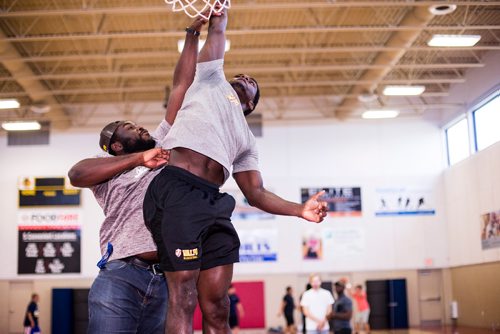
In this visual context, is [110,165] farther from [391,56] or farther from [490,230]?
[490,230]

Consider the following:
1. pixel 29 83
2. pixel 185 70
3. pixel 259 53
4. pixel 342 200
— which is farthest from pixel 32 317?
pixel 185 70

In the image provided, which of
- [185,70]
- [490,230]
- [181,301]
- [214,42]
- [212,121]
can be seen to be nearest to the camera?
[181,301]

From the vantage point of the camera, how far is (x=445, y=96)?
2466 cm

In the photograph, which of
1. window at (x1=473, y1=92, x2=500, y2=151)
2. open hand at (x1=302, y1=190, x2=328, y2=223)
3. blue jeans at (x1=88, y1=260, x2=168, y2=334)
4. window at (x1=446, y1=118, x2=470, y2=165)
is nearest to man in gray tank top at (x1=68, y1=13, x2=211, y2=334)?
blue jeans at (x1=88, y1=260, x2=168, y2=334)

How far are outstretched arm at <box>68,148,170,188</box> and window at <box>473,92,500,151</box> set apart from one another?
18.7 metres

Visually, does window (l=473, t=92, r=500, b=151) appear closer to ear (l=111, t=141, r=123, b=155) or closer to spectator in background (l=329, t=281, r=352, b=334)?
spectator in background (l=329, t=281, r=352, b=334)

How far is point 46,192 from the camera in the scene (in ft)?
79.9

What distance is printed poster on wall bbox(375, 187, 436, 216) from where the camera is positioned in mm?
24531

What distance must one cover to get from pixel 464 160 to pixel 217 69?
67.9 ft

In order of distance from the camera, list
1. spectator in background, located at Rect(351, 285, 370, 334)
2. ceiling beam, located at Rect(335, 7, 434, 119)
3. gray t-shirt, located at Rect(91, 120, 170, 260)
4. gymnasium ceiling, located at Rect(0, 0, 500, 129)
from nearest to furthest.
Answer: gray t-shirt, located at Rect(91, 120, 170, 260)
ceiling beam, located at Rect(335, 7, 434, 119)
gymnasium ceiling, located at Rect(0, 0, 500, 129)
spectator in background, located at Rect(351, 285, 370, 334)

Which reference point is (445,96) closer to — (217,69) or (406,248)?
(406,248)

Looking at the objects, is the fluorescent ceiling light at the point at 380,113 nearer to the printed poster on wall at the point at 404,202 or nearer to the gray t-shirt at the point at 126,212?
the printed poster on wall at the point at 404,202

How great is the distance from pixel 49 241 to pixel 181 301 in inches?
865

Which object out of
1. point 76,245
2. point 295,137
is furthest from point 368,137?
point 76,245
